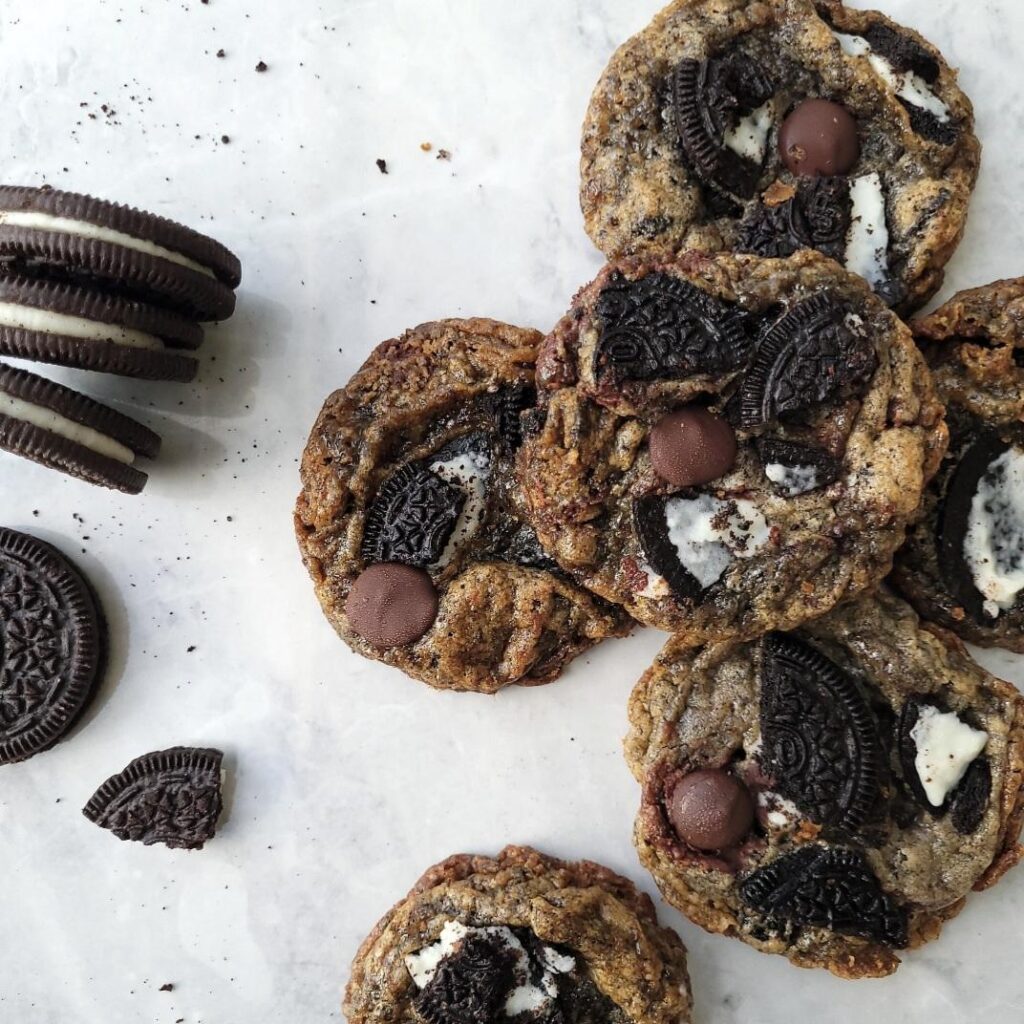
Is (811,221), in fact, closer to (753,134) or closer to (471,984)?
(753,134)

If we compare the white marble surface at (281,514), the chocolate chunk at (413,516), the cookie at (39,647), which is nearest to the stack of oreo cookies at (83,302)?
the white marble surface at (281,514)

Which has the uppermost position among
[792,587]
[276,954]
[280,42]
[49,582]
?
[280,42]

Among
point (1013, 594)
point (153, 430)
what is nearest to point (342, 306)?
point (153, 430)

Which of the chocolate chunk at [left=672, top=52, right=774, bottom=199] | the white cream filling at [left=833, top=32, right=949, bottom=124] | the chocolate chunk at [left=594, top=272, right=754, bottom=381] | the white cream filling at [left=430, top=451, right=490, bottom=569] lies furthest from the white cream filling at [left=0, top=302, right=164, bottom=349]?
the white cream filling at [left=833, top=32, right=949, bottom=124]

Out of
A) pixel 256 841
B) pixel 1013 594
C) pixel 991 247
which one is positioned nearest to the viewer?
pixel 1013 594

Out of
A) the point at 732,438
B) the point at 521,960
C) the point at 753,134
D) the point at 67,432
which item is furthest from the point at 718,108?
the point at 521,960

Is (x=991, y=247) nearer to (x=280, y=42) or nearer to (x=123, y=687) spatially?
(x=280, y=42)
